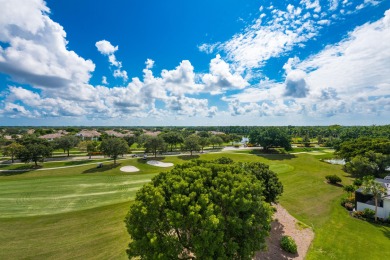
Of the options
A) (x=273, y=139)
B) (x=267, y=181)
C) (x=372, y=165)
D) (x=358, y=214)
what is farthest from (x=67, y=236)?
(x=273, y=139)

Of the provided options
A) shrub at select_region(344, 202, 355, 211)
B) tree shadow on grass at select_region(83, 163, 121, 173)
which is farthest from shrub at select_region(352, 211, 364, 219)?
→ tree shadow on grass at select_region(83, 163, 121, 173)

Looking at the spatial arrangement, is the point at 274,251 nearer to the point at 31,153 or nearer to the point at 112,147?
the point at 112,147

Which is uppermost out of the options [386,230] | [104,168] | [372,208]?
[104,168]

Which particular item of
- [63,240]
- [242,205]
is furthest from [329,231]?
[63,240]

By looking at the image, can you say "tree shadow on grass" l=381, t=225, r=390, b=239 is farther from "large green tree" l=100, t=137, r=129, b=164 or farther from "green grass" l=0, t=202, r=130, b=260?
"large green tree" l=100, t=137, r=129, b=164

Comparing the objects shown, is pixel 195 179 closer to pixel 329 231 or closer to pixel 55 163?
pixel 329 231

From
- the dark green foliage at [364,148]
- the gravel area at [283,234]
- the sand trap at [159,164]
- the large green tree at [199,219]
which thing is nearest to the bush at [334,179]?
the dark green foliage at [364,148]

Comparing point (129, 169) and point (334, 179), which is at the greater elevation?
point (334, 179)
